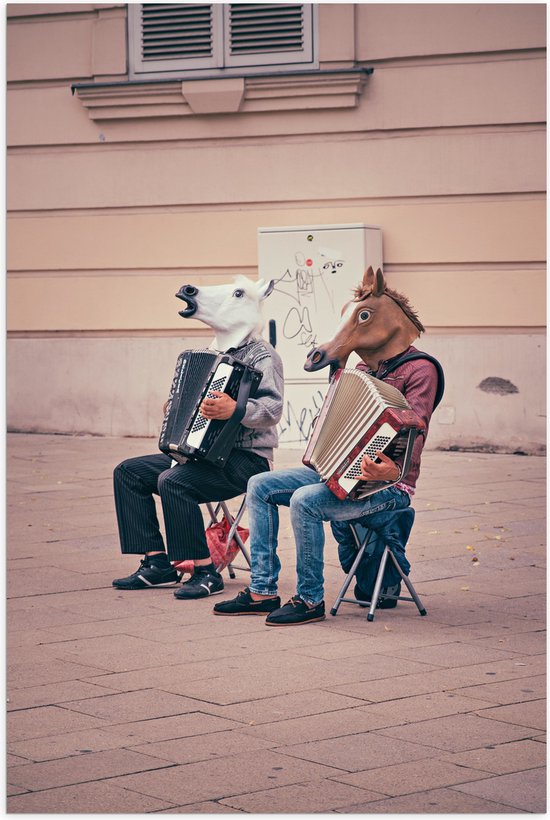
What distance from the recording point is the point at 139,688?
5086mm

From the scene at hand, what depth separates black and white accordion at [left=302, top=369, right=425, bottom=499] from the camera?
225 inches

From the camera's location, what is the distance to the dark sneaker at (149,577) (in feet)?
22.6

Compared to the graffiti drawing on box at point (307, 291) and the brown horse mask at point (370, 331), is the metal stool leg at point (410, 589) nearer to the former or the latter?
the brown horse mask at point (370, 331)

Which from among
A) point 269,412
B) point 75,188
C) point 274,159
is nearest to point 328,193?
point 274,159

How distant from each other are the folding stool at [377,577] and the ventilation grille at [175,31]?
24.5 feet

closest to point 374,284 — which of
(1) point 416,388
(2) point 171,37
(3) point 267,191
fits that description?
(1) point 416,388

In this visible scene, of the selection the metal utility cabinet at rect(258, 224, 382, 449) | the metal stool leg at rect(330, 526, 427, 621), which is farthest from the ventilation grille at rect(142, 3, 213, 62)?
the metal stool leg at rect(330, 526, 427, 621)

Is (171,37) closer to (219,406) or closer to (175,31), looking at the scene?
(175,31)

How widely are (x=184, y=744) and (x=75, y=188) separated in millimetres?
9372

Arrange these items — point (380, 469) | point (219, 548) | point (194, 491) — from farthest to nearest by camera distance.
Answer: point (219, 548) < point (194, 491) < point (380, 469)

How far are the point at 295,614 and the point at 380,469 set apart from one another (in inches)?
33.0

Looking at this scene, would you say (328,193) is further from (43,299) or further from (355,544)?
(355,544)

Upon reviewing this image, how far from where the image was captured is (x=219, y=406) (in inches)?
254

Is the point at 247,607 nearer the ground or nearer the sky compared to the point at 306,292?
nearer the ground
